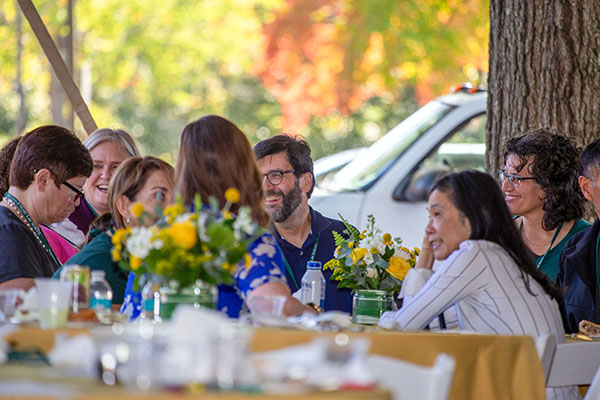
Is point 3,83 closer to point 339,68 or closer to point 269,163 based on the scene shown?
point 339,68

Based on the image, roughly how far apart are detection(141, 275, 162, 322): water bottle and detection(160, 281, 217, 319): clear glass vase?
0.17 feet

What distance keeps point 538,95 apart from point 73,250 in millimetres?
3198

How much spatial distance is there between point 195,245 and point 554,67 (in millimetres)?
3849

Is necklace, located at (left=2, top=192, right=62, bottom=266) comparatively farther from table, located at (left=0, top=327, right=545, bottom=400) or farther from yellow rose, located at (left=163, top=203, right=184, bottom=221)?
table, located at (left=0, top=327, right=545, bottom=400)

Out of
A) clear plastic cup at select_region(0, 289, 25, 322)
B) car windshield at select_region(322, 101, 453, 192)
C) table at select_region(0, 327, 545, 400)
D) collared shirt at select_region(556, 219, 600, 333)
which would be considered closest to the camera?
table at select_region(0, 327, 545, 400)

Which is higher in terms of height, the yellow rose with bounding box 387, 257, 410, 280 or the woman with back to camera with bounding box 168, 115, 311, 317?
the woman with back to camera with bounding box 168, 115, 311, 317

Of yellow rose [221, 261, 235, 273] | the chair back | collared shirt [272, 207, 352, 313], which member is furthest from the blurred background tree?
the chair back

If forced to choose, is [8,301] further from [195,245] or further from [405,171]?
[405,171]

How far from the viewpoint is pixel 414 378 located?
9.37 feet

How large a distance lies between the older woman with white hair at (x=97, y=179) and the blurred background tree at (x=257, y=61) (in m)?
8.25

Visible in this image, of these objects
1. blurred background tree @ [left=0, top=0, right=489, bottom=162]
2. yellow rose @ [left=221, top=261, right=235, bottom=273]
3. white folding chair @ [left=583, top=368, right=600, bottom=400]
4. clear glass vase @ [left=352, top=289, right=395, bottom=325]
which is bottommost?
white folding chair @ [left=583, top=368, right=600, bottom=400]

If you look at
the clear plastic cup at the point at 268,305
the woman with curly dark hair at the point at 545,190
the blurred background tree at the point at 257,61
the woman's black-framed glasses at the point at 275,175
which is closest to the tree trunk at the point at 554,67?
the woman with curly dark hair at the point at 545,190

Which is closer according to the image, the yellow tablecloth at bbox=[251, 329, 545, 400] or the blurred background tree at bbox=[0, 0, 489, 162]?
the yellow tablecloth at bbox=[251, 329, 545, 400]

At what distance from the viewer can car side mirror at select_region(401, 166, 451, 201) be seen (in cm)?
880
